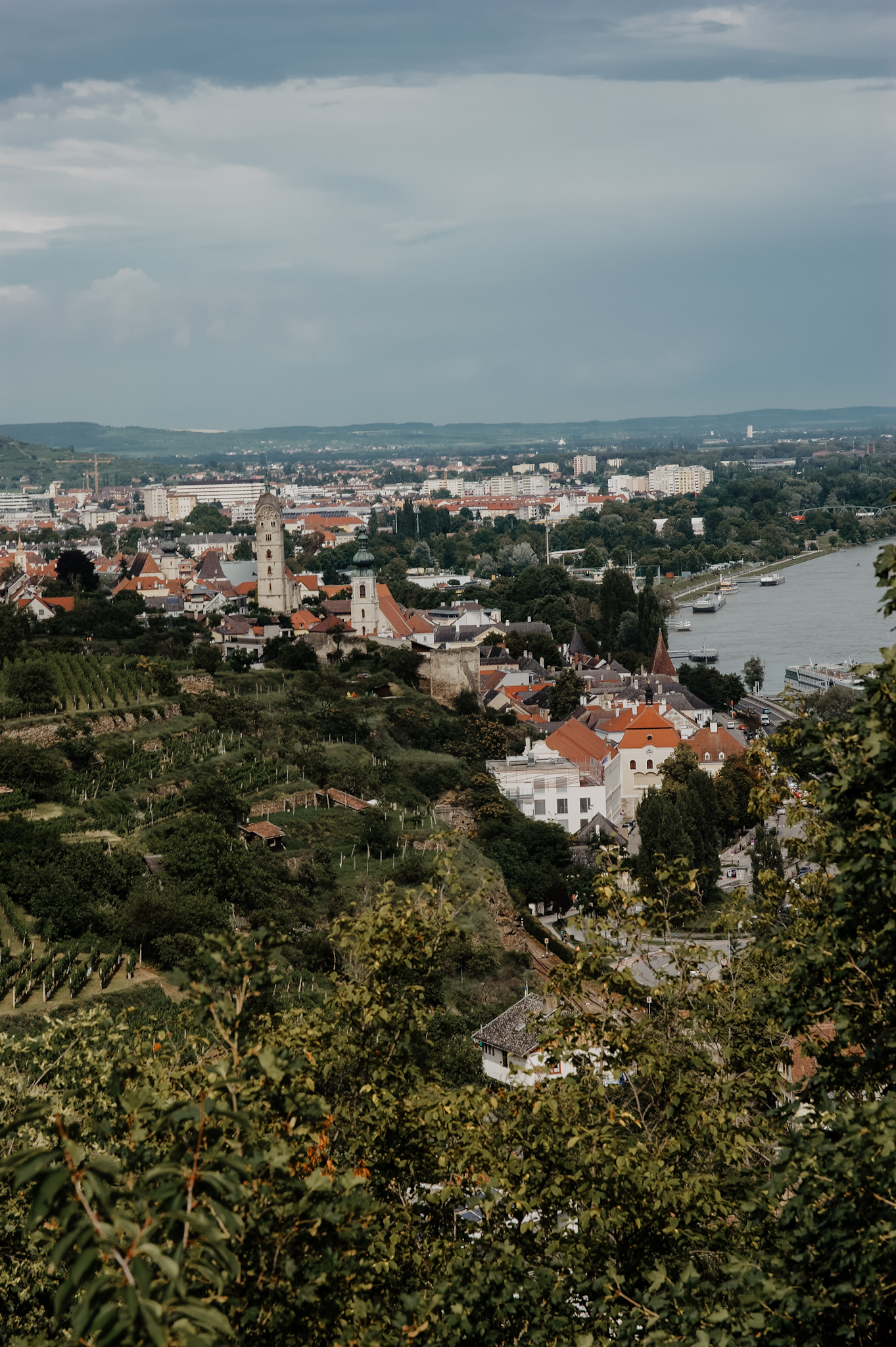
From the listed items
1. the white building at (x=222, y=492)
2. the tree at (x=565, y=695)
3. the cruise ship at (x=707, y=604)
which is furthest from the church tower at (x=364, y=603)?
the white building at (x=222, y=492)

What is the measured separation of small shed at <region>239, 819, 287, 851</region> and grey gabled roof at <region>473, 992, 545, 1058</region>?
20.6 ft

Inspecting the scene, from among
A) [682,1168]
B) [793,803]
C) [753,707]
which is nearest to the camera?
[682,1168]

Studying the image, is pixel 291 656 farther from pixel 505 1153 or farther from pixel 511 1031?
pixel 505 1153

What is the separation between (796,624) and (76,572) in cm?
3334

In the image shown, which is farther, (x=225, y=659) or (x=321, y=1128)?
(x=225, y=659)

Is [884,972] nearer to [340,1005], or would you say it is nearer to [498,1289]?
[498,1289]

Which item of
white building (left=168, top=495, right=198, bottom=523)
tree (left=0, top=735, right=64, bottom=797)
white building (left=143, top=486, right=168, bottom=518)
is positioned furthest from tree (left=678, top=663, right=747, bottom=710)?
white building (left=143, top=486, right=168, bottom=518)

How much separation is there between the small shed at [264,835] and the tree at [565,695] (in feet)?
53.7

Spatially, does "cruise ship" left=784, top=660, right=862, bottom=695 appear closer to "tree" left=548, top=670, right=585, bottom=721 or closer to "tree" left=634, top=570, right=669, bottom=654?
"tree" left=634, top=570, right=669, bottom=654

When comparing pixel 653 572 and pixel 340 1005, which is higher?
pixel 340 1005

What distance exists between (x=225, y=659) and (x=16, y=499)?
4917 inches

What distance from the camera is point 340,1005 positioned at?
241 inches

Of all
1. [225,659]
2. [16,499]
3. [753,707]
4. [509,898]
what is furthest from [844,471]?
[509,898]

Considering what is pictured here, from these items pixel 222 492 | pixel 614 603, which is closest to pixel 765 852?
pixel 614 603
